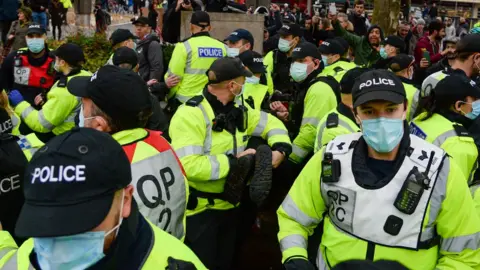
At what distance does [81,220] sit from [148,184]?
4.24 ft

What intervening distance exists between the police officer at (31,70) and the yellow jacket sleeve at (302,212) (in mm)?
5408

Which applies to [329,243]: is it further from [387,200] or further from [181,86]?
[181,86]

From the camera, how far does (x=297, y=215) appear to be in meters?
3.09

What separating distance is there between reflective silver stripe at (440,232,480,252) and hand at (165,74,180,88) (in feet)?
16.2

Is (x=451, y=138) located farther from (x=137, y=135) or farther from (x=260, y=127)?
(x=137, y=135)

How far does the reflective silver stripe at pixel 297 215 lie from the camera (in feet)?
10.1

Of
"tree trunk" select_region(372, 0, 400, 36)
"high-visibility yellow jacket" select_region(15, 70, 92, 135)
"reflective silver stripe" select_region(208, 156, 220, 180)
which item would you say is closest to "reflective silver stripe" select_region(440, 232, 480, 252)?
"reflective silver stripe" select_region(208, 156, 220, 180)

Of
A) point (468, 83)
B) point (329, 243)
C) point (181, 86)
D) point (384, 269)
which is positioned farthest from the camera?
point (181, 86)

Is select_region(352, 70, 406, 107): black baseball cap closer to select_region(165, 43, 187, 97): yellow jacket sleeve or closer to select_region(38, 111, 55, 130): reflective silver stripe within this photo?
select_region(38, 111, 55, 130): reflective silver stripe

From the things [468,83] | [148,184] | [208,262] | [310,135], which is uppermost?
[468,83]

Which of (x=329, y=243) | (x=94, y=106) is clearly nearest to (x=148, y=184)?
(x=94, y=106)

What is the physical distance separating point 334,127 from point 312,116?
4.03ft

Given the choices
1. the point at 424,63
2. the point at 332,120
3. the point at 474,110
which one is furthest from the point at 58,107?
the point at 424,63

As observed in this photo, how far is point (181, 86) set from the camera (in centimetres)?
732
